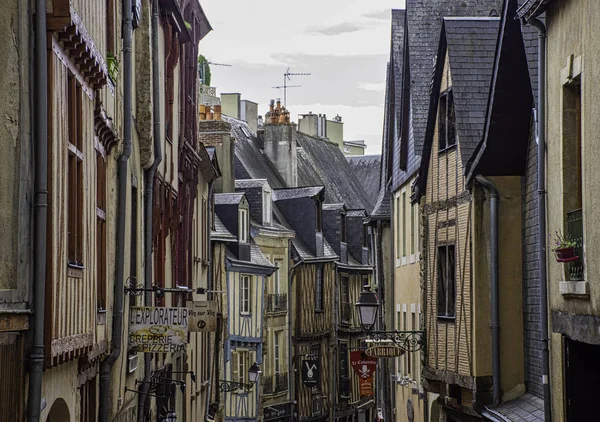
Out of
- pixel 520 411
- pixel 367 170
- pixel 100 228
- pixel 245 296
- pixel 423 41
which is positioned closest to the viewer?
pixel 100 228

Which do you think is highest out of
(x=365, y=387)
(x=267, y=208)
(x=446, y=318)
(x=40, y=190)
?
(x=267, y=208)

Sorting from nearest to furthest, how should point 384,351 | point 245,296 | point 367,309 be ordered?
point 384,351 < point 367,309 < point 245,296

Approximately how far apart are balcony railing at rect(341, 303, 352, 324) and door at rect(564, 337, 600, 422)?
3669 centimetres

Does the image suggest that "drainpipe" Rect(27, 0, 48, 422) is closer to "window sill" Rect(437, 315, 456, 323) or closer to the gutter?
the gutter

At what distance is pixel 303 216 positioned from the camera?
148ft

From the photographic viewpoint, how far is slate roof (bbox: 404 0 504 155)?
2364cm

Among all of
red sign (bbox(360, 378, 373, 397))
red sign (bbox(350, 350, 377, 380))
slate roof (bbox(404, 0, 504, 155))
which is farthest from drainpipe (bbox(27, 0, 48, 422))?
red sign (bbox(360, 378, 373, 397))

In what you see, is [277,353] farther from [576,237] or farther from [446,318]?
[576,237]

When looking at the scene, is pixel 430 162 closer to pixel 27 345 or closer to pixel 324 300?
pixel 27 345

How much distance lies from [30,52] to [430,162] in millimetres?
12155

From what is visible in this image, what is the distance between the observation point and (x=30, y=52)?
862cm

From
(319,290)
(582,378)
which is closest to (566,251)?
(582,378)

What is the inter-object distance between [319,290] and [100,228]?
3300cm

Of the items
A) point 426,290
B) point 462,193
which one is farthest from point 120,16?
point 426,290
